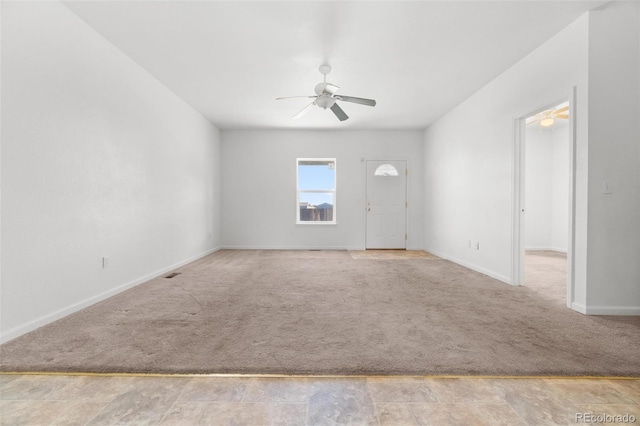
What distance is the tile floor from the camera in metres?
1.29

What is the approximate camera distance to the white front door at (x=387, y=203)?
6684mm

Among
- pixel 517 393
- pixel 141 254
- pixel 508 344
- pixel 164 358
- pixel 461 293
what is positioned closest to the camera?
pixel 517 393

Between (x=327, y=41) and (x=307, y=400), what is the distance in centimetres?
315

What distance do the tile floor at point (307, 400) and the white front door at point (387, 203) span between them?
5136mm

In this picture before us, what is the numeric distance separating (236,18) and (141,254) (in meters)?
2.90

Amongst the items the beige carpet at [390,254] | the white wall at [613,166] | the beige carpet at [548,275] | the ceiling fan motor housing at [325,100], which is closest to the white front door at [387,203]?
the beige carpet at [390,254]

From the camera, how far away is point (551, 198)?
662cm

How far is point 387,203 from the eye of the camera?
6688mm

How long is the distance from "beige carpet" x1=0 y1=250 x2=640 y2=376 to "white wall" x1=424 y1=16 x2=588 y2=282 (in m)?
0.96

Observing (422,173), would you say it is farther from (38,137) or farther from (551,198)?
(38,137)

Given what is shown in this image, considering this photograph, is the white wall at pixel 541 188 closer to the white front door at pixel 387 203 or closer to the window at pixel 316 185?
the white front door at pixel 387 203

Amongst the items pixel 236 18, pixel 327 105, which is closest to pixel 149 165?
pixel 236 18

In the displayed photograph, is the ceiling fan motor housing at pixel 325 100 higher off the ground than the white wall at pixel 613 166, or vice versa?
the ceiling fan motor housing at pixel 325 100

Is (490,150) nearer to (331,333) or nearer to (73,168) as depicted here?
(331,333)
